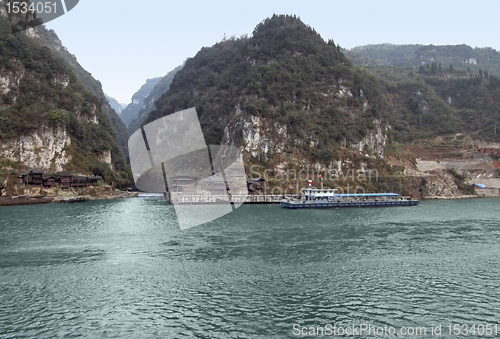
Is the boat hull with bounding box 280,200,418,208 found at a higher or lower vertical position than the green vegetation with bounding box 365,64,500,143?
lower

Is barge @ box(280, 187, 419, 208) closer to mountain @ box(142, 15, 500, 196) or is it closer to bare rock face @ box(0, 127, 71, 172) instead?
mountain @ box(142, 15, 500, 196)

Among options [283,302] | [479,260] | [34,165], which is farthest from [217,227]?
[34,165]

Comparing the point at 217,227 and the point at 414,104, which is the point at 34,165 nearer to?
the point at 217,227

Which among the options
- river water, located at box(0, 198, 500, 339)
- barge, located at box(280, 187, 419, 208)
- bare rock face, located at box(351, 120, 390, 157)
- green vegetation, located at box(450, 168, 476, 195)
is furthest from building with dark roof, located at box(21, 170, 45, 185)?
green vegetation, located at box(450, 168, 476, 195)

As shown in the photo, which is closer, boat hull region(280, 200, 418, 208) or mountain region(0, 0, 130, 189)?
boat hull region(280, 200, 418, 208)

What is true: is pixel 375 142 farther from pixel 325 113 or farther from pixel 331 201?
pixel 331 201

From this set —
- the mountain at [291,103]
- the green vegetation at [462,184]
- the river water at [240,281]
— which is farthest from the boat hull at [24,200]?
the green vegetation at [462,184]

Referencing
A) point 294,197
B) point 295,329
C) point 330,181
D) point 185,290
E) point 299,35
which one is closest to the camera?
point 295,329
